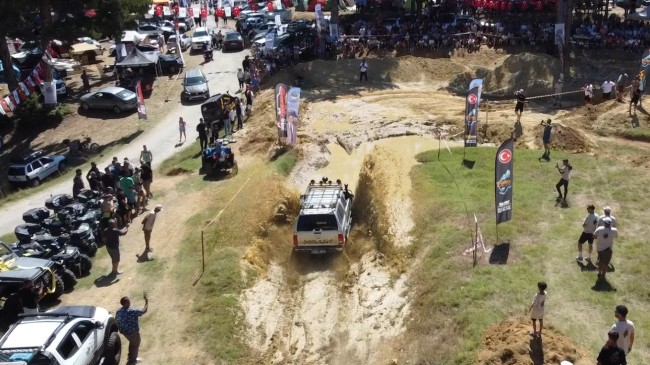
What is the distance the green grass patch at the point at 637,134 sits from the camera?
28672 millimetres

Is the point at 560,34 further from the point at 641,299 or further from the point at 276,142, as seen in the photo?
the point at 641,299

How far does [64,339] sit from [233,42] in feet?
142

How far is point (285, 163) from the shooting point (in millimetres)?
29609

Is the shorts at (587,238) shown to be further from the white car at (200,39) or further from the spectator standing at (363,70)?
the white car at (200,39)

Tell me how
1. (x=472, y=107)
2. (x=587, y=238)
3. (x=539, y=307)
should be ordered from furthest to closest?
1. (x=472, y=107)
2. (x=587, y=238)
3. (x=539, y=307)

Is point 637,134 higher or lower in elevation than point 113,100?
lower

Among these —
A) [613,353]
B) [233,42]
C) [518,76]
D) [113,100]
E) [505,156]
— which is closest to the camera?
[613,353]

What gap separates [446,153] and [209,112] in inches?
564

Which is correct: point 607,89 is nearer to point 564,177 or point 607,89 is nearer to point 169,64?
point 564,177

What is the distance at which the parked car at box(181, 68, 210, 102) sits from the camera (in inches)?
1678

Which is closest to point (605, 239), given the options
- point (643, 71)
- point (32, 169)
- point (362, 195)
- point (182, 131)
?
point (362, 195)

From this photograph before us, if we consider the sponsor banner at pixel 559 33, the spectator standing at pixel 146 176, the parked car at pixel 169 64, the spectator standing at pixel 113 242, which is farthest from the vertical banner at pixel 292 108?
the parked car at pixel 169 64

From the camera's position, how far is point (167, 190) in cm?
2811

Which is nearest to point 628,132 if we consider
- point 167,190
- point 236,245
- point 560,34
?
point 560,34
